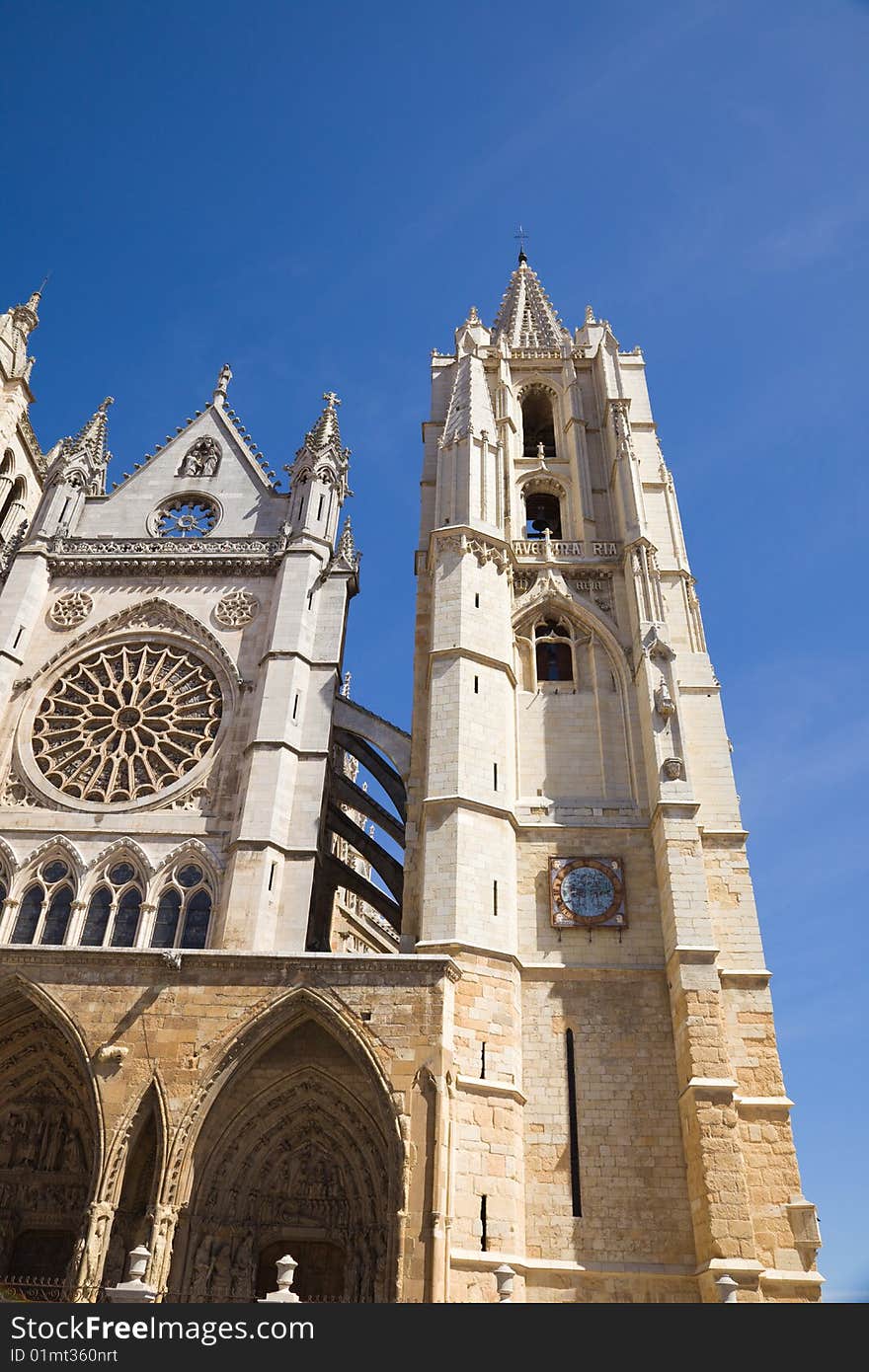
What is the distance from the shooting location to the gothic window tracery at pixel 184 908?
16375mm

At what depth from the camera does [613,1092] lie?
1381 centimetres

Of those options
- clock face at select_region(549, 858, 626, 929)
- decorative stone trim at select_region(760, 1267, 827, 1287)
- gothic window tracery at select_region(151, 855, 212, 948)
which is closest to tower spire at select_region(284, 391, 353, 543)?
gothic window tracery at select_region(151, 855, 212, 948)

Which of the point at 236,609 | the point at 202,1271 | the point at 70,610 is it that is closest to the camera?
the point at 202,1271

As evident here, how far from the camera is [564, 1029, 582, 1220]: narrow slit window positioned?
1310cm

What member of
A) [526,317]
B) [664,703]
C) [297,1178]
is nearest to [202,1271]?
[297,1178]

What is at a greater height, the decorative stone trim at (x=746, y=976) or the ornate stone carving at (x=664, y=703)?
the ornate stone carving at (x=664, y=703)

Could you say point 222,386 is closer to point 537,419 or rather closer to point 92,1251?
point 537,419

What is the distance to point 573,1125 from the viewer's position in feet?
44.7

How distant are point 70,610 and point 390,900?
375 inches

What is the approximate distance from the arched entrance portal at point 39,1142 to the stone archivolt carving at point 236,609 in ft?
30.6

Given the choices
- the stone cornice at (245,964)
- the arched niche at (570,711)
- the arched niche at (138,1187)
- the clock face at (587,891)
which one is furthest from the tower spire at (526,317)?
the arched niche at (138,1187)

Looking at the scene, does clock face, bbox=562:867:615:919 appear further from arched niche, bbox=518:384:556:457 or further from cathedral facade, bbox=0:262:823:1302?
arched niche, bbox=518:384:556:457

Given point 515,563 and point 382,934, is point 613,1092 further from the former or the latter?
point 382,934

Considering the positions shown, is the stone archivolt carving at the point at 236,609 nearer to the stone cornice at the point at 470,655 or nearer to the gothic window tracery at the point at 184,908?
the stone cornice at the point at 470,655
